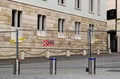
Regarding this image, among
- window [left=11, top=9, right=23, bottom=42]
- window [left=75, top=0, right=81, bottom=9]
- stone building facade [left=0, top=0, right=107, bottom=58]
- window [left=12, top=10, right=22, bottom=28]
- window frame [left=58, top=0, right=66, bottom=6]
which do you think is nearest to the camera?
stone building facade [left=0, top=0, right=107, bottom=58]

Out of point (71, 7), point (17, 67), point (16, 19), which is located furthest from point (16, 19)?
point (17, 67)

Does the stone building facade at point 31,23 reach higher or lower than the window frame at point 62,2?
lower

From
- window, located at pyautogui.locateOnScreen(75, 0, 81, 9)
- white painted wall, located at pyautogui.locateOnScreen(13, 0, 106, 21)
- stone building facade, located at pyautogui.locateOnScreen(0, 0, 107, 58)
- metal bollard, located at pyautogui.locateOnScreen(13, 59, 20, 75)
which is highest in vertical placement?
window, located at pyautogui.locateOnScreen(75, 0, 81, 9)

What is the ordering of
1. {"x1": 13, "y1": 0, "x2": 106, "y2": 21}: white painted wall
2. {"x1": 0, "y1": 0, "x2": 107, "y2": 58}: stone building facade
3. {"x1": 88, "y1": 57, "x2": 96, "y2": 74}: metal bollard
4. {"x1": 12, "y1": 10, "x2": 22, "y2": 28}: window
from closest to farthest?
{"x1": 88, "y1": 57, "x2": 96, "y2": 74}: metal bollard, {"x1": 0, "y1": 0, "x2": 107, "y2": 58}: stone building facade, {"x1": 12, "y1": 10, "x2": 22, "y2": 28}: window, {"x1": 13, "y1": 0, "x2": 106, "y2": 21}: white painted wall

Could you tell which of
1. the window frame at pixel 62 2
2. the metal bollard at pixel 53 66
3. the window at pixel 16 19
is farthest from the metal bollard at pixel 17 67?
the window frame at pixel 62 2

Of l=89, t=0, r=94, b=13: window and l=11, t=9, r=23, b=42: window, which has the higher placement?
l=89, t=0, r=94, b=13: window

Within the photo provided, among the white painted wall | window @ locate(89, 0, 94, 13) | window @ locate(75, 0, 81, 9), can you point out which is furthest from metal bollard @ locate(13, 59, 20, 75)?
window @ locate(89, 0, 94, 13)

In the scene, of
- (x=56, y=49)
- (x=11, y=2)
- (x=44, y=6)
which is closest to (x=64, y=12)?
(x=44, y=6)

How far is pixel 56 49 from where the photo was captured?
21.2m

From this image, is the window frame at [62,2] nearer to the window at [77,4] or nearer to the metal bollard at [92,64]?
the window at [77,4]

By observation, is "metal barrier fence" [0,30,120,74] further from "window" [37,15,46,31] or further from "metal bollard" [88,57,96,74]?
"window" [37,15,46,31]

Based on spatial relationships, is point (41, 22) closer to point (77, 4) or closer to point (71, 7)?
point (71, 7)

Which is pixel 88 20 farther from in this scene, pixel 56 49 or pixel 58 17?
pixel 56 49

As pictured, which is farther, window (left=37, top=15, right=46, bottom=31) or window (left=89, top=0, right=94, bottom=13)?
window (left=89, top=0, right=94, bottom=13)
